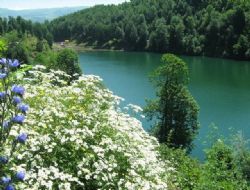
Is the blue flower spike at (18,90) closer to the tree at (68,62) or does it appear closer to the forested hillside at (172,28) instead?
the tree at (68,62)

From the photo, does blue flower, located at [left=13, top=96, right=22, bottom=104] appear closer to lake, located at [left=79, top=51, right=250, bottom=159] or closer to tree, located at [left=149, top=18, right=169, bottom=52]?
lake, located at [left=79, top=51, right=250, bottom=159]

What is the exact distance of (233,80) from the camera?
76188mm

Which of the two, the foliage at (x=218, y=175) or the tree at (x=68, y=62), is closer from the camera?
the foliage at (x=218, y=175)

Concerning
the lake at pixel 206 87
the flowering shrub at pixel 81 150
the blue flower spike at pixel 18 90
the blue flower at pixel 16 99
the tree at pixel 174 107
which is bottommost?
the lake at pixel 206 87

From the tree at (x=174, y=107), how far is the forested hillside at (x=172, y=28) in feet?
236

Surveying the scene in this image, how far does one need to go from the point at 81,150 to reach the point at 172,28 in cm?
12986

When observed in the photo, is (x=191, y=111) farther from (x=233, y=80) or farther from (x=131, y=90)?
(x=233, y=80)

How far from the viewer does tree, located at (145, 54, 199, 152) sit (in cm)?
3659

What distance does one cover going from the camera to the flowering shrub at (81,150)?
779cm

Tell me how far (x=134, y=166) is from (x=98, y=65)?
90.9 m

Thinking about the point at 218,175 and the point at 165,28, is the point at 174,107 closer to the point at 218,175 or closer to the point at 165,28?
the point at 218,175

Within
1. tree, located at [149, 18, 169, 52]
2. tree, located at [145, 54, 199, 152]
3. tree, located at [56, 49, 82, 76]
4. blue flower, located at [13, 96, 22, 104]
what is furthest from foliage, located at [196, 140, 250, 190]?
tree, located at [149, 18, 169, 52]

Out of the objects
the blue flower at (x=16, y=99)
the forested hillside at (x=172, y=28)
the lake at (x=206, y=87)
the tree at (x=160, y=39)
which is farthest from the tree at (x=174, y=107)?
the tree at (x=160, y=39)

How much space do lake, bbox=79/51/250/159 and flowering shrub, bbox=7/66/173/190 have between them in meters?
23.4
